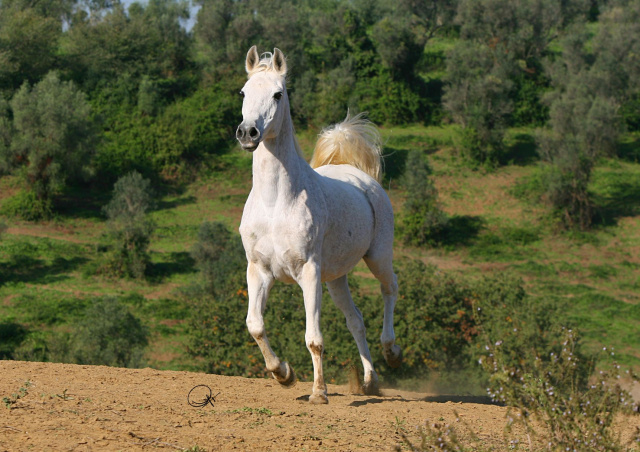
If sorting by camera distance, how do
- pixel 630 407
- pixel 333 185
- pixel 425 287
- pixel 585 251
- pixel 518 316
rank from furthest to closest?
pixel 585 251 → pixel 425 287 → pixel 518 316 → pixel 333 185 → pixel 630 407

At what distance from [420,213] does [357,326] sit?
31.9 m

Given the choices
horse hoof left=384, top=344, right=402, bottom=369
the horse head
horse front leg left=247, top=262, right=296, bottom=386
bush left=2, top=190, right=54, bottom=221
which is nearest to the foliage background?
bush left=2, top=190, right=54, bottom=221

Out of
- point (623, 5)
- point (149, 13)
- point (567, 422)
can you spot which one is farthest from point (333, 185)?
point (623, 5)

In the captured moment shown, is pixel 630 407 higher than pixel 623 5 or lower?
lower

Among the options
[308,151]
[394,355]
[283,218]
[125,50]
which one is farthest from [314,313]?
[125,50]

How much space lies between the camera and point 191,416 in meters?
7.13

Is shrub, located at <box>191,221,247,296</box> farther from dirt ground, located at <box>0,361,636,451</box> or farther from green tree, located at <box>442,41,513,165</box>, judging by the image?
green tree, located at <box>442,41,513,165</box>

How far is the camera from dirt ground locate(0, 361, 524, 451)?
20.0 ft

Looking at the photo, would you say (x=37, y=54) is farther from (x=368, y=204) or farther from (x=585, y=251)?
(x=368, y=204)

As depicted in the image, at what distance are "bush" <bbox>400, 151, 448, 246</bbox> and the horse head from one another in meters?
33.4

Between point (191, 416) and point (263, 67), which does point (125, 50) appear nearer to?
point (263, 67)

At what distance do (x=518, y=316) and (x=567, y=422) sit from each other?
748 inches

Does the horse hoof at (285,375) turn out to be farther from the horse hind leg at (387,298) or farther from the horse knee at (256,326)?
the horse hind leg at (387,298)

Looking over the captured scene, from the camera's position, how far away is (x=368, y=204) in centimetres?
1006
